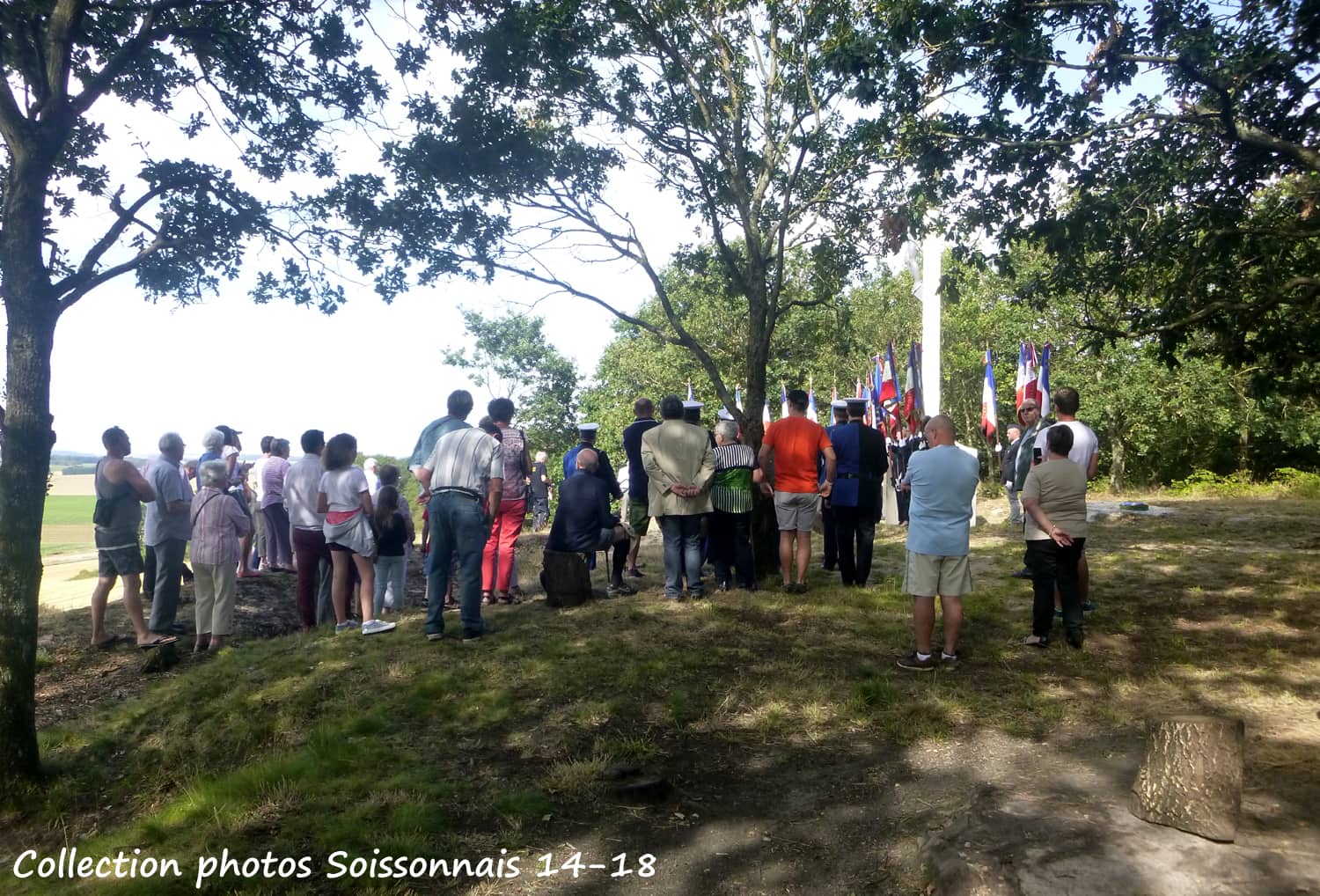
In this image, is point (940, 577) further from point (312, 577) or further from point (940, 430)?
point (312, 577)

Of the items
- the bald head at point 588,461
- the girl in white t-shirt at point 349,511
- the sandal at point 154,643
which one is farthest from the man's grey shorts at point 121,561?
the bald head at point 588,461

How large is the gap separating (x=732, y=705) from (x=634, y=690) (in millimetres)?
740

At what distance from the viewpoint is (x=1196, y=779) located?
3562 mm

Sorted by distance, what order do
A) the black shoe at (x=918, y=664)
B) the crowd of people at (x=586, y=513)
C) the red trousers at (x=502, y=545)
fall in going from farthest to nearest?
the red trousers at (x=502, y=545)
the crowd of people at (x=586, y=513)
the black shoe at (x=918, y=664)

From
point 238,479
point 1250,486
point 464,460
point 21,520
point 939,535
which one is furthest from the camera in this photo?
point 1250,486

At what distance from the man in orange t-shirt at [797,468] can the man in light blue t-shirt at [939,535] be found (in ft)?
6.61

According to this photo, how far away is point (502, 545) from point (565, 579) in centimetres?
80

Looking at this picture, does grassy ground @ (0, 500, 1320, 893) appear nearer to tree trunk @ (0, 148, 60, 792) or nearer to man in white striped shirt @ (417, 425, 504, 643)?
man in white striped shirt @ (417, 425, 504, 643)

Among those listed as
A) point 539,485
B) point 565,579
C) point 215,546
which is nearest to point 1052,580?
point 565,579

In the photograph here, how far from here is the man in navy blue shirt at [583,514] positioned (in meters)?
8.28

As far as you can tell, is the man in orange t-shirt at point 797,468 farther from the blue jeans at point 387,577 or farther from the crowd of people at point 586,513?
the blue jeans at point 387,577

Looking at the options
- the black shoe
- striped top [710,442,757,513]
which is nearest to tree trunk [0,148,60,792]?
striped top [710,442,757,513]

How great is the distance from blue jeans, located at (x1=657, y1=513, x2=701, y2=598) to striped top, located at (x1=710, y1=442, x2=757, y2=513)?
0.38 m

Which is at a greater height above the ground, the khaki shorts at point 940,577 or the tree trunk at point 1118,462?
the tree trunk at point 1118,462
